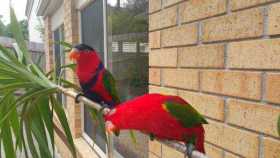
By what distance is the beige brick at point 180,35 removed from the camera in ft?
4.39

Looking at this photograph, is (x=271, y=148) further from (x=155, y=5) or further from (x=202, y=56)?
(x=155, y=5)

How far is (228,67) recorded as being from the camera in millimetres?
1137

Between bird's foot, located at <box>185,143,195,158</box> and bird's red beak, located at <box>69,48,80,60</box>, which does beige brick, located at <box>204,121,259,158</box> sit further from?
bird's red beak, located at <box>69,48,80,60</box>

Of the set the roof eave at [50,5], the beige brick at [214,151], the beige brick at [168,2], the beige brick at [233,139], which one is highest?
the roof eave at [50,5]

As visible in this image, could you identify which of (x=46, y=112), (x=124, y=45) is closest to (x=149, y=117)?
(x=46, y=112)

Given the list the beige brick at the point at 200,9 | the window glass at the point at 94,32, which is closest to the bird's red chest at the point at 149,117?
the beige brick at the point at 200,9

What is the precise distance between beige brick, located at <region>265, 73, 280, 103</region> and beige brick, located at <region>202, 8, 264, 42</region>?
152 millimetres

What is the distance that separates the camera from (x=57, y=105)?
4.95ft

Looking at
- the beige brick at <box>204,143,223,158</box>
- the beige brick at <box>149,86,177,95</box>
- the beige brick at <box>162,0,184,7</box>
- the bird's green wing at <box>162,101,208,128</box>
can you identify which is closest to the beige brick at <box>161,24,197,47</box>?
the beige brick at <box>162,0,184,7</box>

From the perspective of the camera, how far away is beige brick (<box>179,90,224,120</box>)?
3.92 ft

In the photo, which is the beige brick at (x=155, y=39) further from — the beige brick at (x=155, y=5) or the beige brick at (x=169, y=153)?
the beige brick at (x=169, y=153)

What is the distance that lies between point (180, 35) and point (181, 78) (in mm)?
204

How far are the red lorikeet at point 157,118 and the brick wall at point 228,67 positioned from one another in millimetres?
327

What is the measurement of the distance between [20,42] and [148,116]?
111cm
